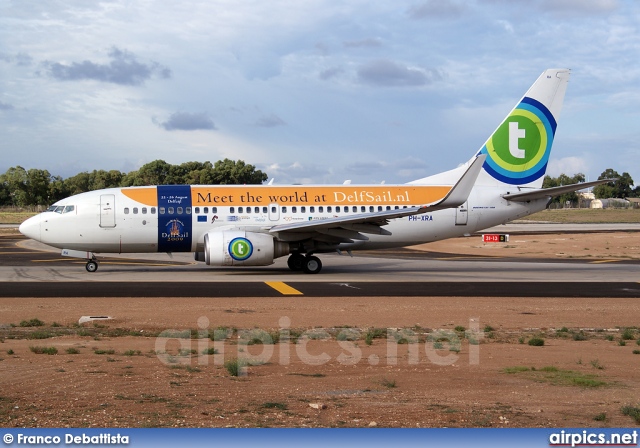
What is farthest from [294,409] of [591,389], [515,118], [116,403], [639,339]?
[515,118]

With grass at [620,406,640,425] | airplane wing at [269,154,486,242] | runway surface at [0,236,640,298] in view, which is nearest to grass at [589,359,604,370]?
grass at [620,406,640,425]

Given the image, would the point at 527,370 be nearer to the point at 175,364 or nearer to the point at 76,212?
the point at 175,364

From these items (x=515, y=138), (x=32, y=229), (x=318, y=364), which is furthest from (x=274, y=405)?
(x=515, y=138)

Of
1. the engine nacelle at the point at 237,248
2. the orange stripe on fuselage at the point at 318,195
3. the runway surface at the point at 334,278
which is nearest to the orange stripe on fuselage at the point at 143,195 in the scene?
the orange stripe on fuselage at the point at 318,195

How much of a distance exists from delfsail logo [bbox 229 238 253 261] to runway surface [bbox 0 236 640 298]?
84 cm

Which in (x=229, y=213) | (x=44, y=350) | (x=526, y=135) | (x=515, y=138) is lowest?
(x=44, y=350)

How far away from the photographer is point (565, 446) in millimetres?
6637

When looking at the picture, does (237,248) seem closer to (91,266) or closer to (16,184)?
(91,266)

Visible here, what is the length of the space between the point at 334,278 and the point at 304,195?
4249mm

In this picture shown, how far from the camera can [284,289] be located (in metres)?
21.9

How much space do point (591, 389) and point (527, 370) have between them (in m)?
1.29

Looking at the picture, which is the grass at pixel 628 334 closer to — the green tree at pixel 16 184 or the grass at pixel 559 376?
the grass at pixel 559 376

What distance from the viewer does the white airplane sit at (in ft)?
86.7

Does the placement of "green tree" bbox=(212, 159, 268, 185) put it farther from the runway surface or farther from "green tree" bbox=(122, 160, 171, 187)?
the runway surface
